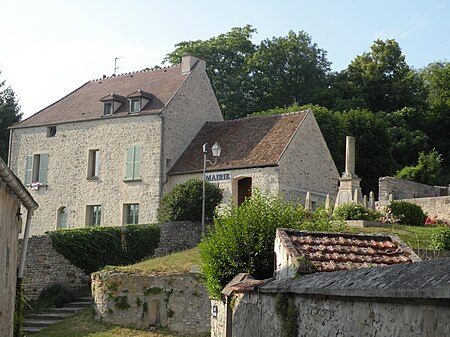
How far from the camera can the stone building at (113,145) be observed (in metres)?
32.1

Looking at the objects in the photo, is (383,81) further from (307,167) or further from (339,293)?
(339,293)

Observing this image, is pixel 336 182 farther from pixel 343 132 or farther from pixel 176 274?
pixel 176 274

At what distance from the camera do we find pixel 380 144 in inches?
1753

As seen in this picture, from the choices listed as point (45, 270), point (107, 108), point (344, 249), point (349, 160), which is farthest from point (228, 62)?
point (344, 249)

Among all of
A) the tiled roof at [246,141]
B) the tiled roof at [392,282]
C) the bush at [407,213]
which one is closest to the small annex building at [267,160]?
the tiled roof at [246,141]

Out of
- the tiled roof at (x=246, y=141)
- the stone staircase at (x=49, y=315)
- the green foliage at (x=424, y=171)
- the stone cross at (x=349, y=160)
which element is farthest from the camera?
the green foliage at (x=424, y=171)

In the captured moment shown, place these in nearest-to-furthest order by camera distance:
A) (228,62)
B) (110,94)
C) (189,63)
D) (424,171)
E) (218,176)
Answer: (218,176) < (189,63) < (110,94) < (424,171) < (228,62)

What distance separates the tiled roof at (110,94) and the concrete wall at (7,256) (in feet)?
62.2

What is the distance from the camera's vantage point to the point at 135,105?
33438 millimetres

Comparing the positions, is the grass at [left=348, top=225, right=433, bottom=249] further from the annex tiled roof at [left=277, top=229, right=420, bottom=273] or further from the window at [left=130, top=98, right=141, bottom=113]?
the window at [left=130, top=98, right=141, bottom=113]

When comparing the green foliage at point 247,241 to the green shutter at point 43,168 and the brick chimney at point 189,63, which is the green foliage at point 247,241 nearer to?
the brick chimney at point 189,63

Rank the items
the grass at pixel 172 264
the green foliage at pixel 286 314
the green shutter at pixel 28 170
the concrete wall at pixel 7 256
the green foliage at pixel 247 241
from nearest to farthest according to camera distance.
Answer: the green foliage at pixel 286 314, the concrete wall at pixel 7 256, the green foliage at pixel 247 241, the grass at pixel 172 264, the green shutter at pixel 28 170

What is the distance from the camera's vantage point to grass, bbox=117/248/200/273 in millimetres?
21766

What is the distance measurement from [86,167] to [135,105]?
3.87 meters
